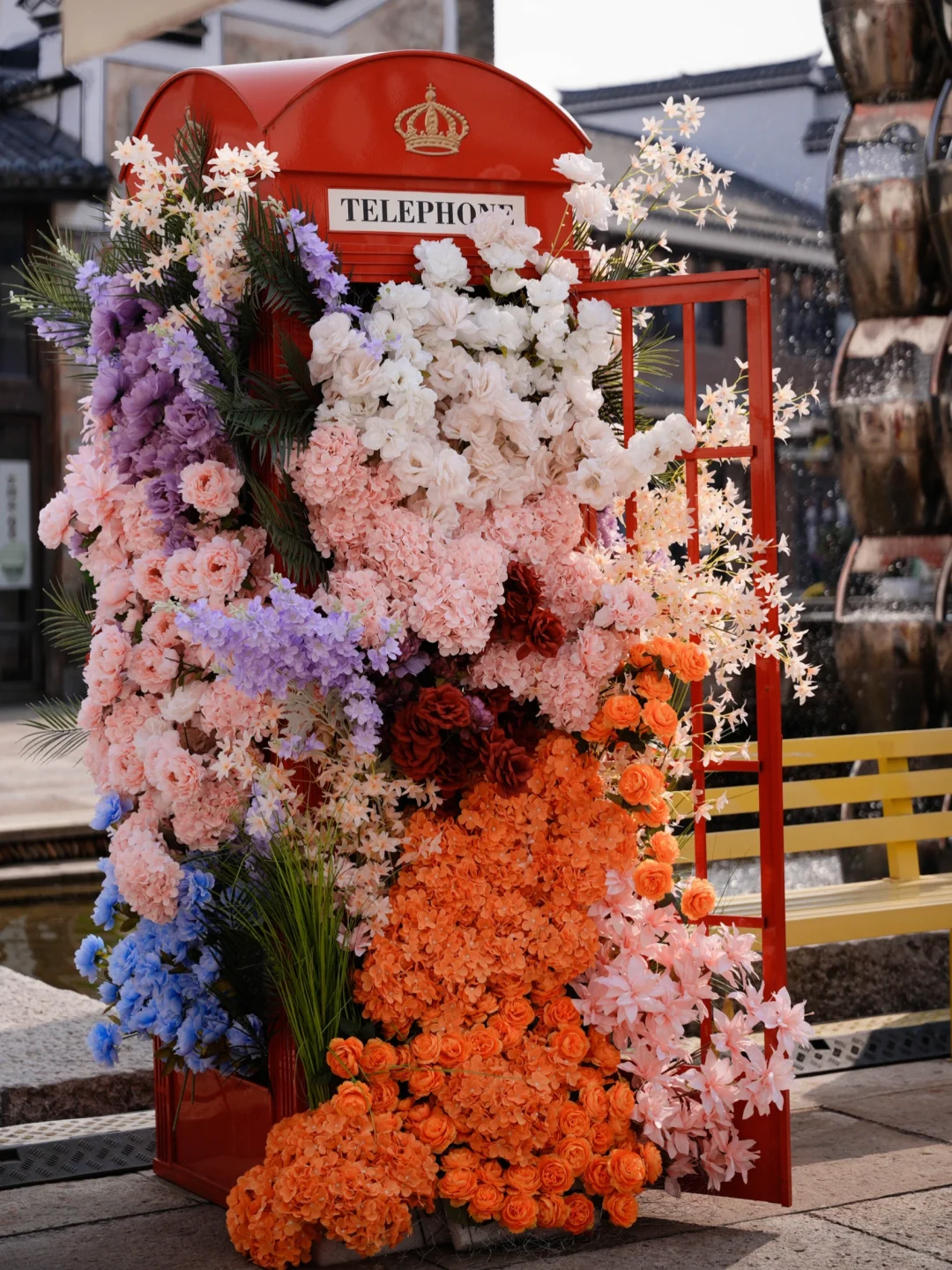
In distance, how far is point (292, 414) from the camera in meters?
3.64

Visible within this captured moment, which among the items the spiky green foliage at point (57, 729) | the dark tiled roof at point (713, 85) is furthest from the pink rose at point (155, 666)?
the dark tiled roof at point (713, 85)

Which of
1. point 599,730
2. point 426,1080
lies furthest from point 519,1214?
point 599,730

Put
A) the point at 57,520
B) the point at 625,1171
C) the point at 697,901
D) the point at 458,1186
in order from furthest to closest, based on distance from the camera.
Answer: the point at 57,520
the point at 697,901
the point at 625,1171
the point at 458,1186

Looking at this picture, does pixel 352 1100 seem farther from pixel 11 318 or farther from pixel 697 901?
pixel 11 318

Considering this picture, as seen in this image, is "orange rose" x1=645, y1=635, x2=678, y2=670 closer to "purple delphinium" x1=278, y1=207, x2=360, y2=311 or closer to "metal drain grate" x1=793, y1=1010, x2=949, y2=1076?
"purple delphinium" x1=278, y1=207, x2=360, y2=311

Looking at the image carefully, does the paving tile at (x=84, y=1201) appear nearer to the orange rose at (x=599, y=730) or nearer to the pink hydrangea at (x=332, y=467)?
the orange rose at (x=599, y=730)

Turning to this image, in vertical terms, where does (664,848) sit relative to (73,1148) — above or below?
above

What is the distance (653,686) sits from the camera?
12.5 feet

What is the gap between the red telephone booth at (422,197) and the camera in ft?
12.2

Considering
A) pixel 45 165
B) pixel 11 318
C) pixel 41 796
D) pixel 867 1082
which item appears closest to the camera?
pixel 867 1082

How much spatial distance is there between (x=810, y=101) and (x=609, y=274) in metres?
19.1

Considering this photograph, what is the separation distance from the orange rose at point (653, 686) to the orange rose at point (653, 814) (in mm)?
218

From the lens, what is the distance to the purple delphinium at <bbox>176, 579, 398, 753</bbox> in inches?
133

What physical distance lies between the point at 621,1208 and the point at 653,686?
1069 millimetres
